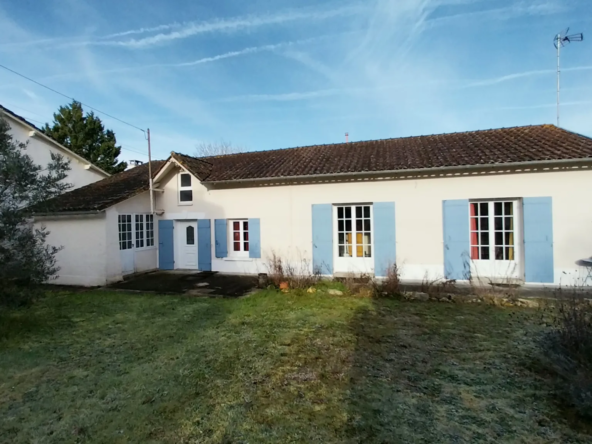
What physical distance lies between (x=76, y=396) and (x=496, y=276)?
34.2 feet

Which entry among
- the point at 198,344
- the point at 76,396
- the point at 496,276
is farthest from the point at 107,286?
the point at 496,276

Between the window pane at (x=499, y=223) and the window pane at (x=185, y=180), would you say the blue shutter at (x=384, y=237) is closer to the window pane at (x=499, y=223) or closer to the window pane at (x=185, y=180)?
the window pane at (x=499, y=223)

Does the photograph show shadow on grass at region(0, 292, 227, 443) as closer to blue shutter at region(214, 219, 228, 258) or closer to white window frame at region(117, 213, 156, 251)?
white window frame at region(117, 213, 156, 251)

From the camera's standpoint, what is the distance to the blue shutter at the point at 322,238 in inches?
441

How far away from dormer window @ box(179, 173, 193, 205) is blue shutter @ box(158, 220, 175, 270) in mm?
1027

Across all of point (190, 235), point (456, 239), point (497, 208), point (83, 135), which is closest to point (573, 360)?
point (456, 239)

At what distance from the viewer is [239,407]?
12.0ft

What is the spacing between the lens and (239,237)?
41.6 feet

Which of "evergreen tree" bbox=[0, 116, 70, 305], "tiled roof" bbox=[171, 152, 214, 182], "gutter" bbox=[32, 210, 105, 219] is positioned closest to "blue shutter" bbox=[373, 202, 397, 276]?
"tiled roof" bbox=[171, 152, 214, 182]

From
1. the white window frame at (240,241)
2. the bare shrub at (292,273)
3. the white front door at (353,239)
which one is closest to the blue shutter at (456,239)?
the white front door at (353,239)

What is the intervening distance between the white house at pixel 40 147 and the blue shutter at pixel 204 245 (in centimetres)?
543

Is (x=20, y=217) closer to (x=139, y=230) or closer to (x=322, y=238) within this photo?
(x=139, y=230)

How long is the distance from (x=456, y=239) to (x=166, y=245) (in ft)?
34.8

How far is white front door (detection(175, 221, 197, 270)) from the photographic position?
13.3 meters
